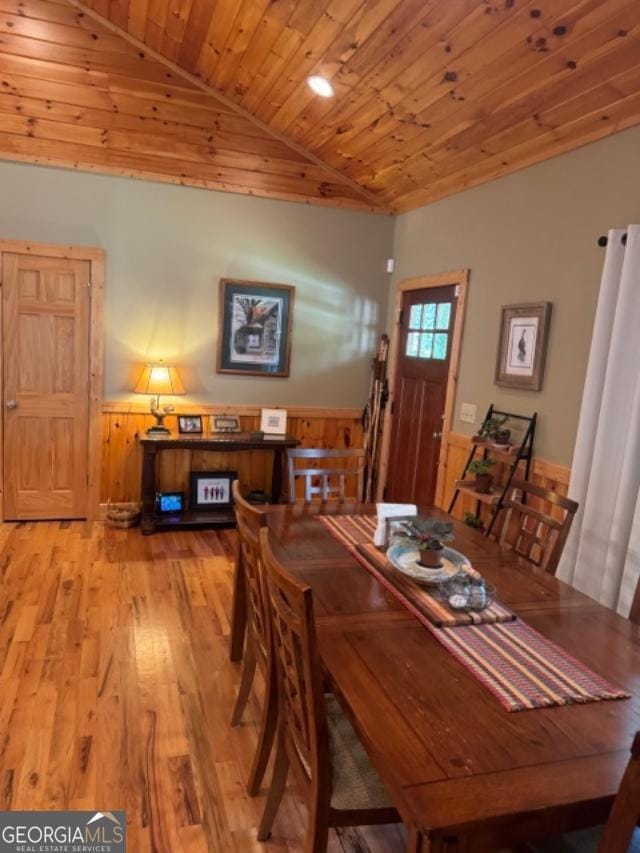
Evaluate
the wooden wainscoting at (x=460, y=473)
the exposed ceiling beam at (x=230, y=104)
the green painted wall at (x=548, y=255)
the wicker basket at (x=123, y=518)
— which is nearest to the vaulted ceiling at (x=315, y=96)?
the exposed ceiling beam at (x=230, y=104)

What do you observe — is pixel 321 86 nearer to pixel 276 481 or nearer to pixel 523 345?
pixel 523 345

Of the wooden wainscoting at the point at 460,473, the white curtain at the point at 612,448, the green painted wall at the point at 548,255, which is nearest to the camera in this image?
the white curtain at the point at 612,448

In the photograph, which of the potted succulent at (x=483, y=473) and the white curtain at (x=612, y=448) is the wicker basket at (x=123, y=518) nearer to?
the potted succulent at (x=483, y=473)

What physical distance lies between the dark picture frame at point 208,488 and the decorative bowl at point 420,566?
2.87 meters

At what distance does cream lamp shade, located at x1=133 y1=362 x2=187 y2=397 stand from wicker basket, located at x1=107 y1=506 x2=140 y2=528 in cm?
97

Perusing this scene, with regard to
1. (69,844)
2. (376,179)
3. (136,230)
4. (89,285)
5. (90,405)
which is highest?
(376,179)

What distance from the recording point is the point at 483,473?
137 inches

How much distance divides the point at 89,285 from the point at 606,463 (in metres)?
3.76

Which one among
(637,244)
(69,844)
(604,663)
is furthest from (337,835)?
(637,244)

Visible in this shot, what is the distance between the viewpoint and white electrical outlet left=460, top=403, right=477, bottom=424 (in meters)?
3.94

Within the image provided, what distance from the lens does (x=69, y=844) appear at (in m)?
1.80

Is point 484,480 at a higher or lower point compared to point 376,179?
lower

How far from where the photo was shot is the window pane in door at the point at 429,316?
453 centimetres

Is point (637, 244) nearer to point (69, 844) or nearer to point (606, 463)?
point (606, 463)
